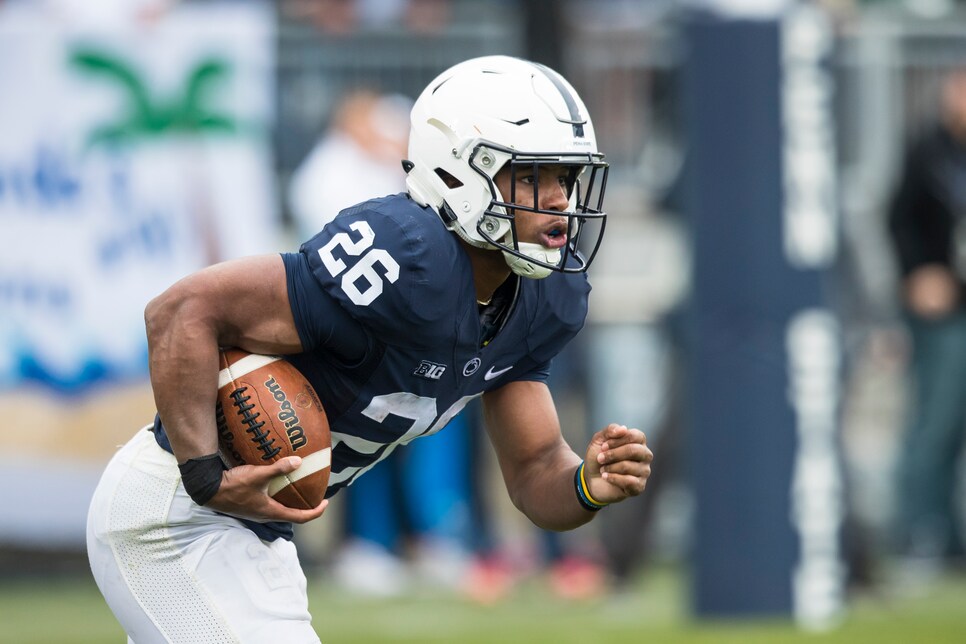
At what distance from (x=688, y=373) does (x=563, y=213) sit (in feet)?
10.5

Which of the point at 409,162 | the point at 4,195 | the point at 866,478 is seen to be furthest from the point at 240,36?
the point at 409,162

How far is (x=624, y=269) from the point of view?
9109 millimetres

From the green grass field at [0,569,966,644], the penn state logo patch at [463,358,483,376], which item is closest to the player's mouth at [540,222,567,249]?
the penn state logo patch at [463,358,483,376]

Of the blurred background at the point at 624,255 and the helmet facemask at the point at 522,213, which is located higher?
the helmet facemask at the point at 522,213

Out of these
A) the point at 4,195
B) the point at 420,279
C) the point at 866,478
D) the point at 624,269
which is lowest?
the point at 866,478

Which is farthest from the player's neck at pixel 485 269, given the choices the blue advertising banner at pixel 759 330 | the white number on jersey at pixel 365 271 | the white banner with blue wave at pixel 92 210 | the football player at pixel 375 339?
the white banner with blue wave at pixel 92 210

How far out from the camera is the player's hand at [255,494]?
129 inches

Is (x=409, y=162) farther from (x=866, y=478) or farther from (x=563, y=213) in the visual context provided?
(x=866, y=478)

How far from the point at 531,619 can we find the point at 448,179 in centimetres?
342

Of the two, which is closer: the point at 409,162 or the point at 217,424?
the point at 217,424

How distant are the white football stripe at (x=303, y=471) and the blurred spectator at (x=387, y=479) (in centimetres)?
431

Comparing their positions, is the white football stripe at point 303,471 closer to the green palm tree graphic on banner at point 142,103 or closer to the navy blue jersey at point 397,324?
the navy blue jersey at point 397,324

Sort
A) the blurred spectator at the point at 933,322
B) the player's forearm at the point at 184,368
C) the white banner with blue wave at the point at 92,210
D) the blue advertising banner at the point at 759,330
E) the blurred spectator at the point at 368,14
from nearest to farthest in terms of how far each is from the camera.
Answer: the player's forearm at the point at 184,368 < the blue advertising banner at the point at 759,330 < the white banner with blue wave at the point at 92,210 < the blurred spectator at the point at 933,322 < the blurred spectator at the point at 368,14

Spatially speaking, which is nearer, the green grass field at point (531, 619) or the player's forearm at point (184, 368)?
the player's forearm at point (184, 368)
